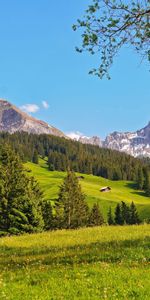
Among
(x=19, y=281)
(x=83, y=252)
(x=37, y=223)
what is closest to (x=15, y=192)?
(x=37, y=223)

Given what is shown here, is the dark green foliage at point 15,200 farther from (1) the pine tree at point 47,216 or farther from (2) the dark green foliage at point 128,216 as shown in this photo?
(2) the dark green foliage at point 128,216

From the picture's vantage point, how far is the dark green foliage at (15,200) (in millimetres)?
61250

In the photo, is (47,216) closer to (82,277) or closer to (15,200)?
(15,200)

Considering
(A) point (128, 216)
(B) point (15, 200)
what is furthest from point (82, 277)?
(A) point (128, 216)

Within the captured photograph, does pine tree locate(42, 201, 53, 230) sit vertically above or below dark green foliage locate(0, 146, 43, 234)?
below

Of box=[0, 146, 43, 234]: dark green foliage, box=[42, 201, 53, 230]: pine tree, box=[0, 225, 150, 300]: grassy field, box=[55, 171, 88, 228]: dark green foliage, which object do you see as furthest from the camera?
box=[42, 201, 53, 230]: pine tree

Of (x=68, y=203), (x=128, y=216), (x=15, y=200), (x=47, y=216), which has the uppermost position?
(x=15, y=200)

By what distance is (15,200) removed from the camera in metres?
63.2

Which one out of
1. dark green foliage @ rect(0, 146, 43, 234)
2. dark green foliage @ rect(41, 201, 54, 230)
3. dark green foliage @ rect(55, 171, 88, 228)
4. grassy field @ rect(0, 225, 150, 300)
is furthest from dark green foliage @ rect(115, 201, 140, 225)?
grassy field @ rect(0, 225, 150, 300)

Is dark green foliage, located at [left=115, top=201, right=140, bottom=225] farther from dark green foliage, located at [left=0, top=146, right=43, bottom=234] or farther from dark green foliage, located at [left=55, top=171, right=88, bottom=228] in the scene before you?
dark green foliage, located at [left=0, top=146, right=43, bottom=234]

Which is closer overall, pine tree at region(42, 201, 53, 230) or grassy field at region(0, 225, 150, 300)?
grassy field at region(0, 225, 150, 300)

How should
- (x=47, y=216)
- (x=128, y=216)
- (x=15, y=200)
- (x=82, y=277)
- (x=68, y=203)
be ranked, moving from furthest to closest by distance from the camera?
(x=128, y=216)
(x=47, y=216)
(x=68, y=203)
(x=15, y=200)
(x=82, y=277)

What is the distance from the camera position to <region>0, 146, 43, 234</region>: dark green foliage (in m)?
61.2

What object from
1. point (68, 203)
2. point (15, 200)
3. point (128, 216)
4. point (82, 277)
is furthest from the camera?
point (128, 216)
